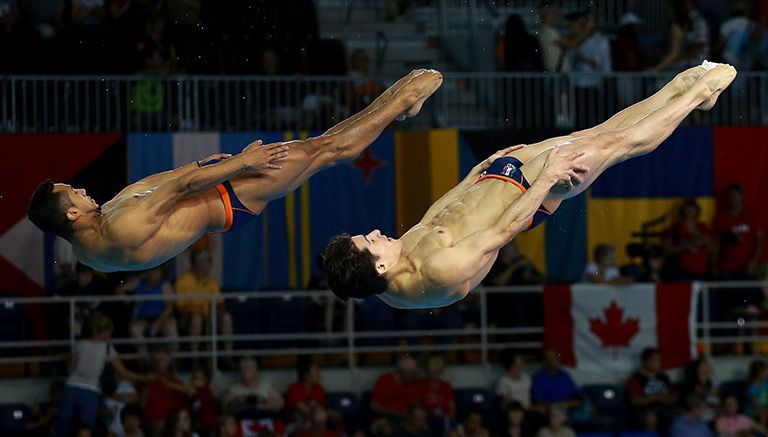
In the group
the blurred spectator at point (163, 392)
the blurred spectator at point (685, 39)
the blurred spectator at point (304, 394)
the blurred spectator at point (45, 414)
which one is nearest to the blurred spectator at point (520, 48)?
the blurred spectator at point (685, 39)

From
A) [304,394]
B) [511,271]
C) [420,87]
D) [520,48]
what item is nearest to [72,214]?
[420,87]

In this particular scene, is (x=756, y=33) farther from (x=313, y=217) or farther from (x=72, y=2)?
(x=72, y=2)

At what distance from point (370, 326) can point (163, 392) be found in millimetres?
Result: 2786

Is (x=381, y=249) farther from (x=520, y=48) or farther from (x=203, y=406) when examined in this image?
(x=520, y=48)

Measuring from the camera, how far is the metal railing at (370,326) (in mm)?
15391

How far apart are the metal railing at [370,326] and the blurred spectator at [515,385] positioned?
346 mm

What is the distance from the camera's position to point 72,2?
56.1 feet

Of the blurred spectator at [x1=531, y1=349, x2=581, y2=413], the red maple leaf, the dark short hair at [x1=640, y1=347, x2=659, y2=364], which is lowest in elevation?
the blurred spectator at [x1=531, y1=349, x2=581, y2=413]

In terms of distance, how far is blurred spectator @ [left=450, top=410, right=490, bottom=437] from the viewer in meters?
14.9

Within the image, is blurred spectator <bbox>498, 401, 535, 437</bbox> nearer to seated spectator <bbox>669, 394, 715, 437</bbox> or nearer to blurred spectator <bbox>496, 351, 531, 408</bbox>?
blurred spectator <bbox>496, 351, 531, 408</bbox>

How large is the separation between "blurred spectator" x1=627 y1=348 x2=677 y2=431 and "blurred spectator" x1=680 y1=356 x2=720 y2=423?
0.72ft

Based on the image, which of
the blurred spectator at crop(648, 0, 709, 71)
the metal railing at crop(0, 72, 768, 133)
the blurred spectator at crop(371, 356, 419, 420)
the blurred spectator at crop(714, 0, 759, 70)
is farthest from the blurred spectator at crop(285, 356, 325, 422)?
the blurred spectator at crop(714, 0, 759, 70)

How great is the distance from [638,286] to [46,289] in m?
6.51

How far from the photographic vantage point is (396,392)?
15.5 meters
